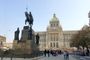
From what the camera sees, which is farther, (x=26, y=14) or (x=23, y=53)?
(x=26, y=14)

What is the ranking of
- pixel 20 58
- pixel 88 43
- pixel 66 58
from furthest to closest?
1. pixel 88 43
2. pixel 66 58
3. pixel 20 58

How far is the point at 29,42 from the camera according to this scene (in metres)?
46.4

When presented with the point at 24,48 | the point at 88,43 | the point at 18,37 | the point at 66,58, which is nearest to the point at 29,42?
the point at 24,48

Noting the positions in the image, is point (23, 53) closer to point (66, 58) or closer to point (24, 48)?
point (24, 48)

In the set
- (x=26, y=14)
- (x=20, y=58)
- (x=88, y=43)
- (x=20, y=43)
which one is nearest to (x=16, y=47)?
(x=20, y=43)

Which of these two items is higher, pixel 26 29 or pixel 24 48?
pixel 26 29

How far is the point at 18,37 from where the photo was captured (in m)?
50.9

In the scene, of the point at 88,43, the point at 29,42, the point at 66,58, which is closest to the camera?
the point at 29,42

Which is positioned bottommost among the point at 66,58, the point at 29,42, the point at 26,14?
the point at 66,58

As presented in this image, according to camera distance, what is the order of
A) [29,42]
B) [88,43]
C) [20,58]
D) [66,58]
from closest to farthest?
1. [20,58]
2. [29,42]
3. [66,58]
4. [88,43]

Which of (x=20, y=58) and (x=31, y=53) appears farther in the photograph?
(x=31, y=53)

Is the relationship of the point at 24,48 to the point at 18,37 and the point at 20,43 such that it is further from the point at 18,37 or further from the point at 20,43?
the point at 18,37

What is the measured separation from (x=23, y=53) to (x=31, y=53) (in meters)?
1.78

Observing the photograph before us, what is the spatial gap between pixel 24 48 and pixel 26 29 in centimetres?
463
